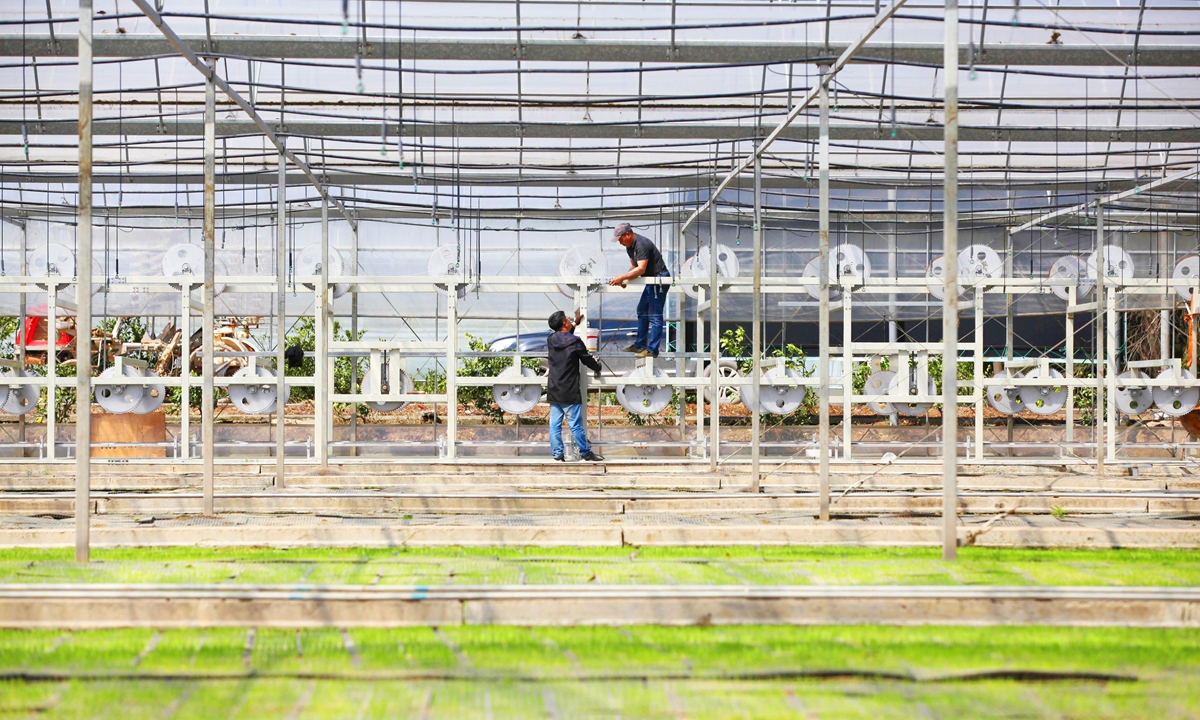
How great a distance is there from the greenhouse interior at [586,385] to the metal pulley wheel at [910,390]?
0.10m

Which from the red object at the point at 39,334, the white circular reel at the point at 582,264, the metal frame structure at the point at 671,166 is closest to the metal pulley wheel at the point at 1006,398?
the metal frame structure at the point at 671,166

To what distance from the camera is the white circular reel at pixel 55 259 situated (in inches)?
640

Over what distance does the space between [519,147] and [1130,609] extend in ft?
36.3

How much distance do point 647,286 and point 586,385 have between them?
1.52m

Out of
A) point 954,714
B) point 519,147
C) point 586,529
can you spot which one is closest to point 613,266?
point 519,147

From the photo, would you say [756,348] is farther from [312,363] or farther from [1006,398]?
[312,363]

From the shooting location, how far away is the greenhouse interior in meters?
5.12

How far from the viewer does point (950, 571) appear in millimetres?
6934

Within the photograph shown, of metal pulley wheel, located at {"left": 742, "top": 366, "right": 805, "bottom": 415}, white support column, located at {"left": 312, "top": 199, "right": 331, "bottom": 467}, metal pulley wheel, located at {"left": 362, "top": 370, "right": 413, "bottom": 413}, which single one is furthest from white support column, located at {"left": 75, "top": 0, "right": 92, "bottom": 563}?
metal pulley wheel, located at {"left": 742, "top": 366, "right": 805, "bottom": 415}

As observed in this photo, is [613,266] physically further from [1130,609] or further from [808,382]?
[1130,609]

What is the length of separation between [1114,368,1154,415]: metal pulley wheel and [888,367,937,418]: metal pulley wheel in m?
2.54

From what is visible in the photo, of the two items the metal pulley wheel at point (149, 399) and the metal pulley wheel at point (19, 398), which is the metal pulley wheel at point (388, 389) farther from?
the metal pulley wheel at point (19, 398)

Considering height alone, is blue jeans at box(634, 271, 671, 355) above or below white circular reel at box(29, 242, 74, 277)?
below

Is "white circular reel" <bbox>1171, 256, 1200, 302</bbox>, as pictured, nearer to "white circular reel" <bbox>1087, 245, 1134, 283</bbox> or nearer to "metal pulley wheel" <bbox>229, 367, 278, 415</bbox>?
"white circular reel" <bbox>1087, 245, 1134, 283</bbox>
